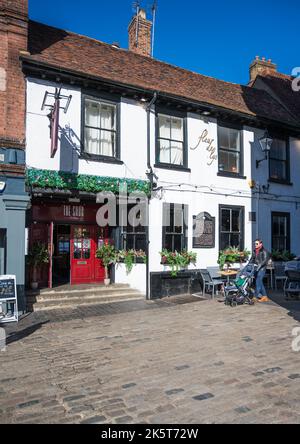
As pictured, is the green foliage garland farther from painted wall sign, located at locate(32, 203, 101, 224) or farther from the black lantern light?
the black lantern light

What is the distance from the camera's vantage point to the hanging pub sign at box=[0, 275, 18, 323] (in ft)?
27.4

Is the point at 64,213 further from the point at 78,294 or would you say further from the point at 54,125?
the point at 54,125

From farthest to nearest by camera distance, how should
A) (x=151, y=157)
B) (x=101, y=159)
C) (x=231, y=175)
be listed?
(x=231, y=175), (x=151, y=157), (x=101, y=159)

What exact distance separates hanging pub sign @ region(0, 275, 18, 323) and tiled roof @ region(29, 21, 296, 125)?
5783 millimetres

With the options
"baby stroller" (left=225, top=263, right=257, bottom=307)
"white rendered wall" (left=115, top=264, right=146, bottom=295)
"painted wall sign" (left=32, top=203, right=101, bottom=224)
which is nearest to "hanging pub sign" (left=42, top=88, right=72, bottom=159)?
"painted wall sign" (left=32, top=203, right=101, bottom=224)

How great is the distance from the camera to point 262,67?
19688 mm

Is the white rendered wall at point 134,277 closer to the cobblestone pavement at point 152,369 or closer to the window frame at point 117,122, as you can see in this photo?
the cobblestone pavement at point 152,369

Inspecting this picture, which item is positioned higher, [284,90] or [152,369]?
[284,90]

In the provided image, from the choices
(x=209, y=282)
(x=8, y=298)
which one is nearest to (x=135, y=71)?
(x=209, y=282)

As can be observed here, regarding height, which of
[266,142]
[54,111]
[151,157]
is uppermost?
[266,142]

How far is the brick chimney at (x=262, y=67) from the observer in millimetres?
19578

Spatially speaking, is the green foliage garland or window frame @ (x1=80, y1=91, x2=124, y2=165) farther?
window frame @ (x1=80, y1=91, x2=124, y2=165)

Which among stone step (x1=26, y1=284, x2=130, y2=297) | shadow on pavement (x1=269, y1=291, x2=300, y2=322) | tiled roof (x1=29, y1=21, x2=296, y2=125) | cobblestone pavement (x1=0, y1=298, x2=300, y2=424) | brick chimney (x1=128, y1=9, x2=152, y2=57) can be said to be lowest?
cobblestone pavement (x1=0, y1=298, x2=300, y2=424)

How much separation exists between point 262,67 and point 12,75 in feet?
48.8
